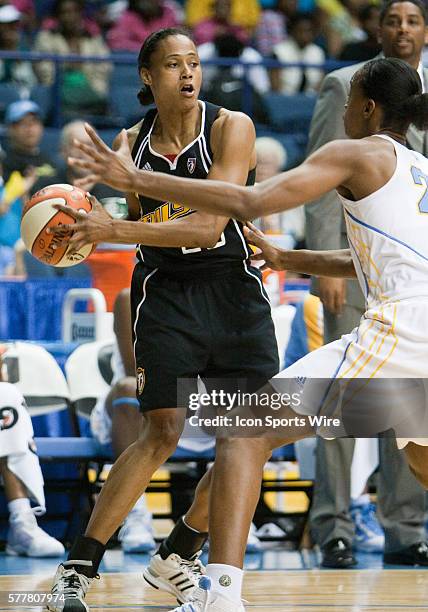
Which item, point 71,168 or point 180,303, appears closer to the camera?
point 180,303

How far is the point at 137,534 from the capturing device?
244 inches

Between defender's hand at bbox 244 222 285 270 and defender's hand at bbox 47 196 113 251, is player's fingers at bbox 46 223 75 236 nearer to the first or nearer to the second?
defender's hand at bbox 47 196 113 251

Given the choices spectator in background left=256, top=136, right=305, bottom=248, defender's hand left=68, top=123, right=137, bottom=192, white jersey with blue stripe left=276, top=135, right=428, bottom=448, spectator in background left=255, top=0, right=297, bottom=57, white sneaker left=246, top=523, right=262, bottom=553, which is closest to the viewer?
defender's hand left=68, top=123, right=137, bottom=192

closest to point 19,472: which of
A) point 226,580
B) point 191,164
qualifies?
point 191,164

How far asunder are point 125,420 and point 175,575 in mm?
1594

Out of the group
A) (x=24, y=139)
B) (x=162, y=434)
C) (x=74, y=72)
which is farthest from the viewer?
(x=74, y=72)

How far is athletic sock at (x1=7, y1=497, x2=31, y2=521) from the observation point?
20.0 ft

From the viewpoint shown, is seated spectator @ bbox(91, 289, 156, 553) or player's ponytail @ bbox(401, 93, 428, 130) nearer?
player's ponytail @ bbox(401, 93, 428, 130)

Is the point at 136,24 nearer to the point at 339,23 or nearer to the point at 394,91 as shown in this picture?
the point at 339,23

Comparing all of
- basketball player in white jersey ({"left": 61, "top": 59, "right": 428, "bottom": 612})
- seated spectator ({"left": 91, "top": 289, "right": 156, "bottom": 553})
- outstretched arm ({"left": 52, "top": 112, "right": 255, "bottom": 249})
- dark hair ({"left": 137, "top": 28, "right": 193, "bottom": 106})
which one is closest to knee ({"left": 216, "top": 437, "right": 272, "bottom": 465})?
basketball player in white jersey ({"left": 61, "top": 59, "right": 428, "bottom": 612})

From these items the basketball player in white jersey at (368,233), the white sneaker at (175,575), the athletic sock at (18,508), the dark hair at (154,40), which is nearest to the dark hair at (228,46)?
the athletic sock at (18,508)

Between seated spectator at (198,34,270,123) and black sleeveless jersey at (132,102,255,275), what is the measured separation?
7141 mm

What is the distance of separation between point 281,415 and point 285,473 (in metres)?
4.32

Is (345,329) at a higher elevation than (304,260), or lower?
lower
